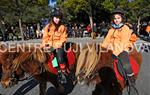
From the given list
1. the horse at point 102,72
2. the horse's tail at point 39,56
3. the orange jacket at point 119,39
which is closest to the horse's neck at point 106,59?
the horse at point 102,72

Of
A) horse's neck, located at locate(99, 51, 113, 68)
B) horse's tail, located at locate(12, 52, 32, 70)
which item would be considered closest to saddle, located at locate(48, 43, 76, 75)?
horse's tail, located at locate(12, 52, 32, 70)

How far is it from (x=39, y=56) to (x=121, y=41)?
1998 millimetres

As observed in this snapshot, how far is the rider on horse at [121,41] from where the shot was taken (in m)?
7.52

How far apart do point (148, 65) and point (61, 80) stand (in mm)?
5044

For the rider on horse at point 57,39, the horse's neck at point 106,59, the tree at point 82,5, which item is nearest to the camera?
the horse's neck at point 106,59

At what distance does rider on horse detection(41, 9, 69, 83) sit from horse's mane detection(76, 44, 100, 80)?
38.0 inches

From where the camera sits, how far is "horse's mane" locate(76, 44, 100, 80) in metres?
7.83

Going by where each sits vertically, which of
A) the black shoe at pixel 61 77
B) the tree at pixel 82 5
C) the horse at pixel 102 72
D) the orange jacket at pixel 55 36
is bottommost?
the black shoe at pixel 61 77

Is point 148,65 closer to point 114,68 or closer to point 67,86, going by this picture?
point 67,86

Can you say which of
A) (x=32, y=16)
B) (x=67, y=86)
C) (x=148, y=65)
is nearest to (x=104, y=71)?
(x=67, y=86)

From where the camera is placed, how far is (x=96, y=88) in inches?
328

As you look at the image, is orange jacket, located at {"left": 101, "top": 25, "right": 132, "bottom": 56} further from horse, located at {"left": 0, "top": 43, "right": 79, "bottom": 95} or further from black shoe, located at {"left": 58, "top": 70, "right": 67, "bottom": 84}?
black shoe, located at {"left": 58, "top": 70, "right": 67, "bottom": 84}

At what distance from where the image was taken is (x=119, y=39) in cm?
759

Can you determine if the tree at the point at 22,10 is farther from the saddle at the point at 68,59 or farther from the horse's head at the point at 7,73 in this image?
the horse's head at the point at 7,73
